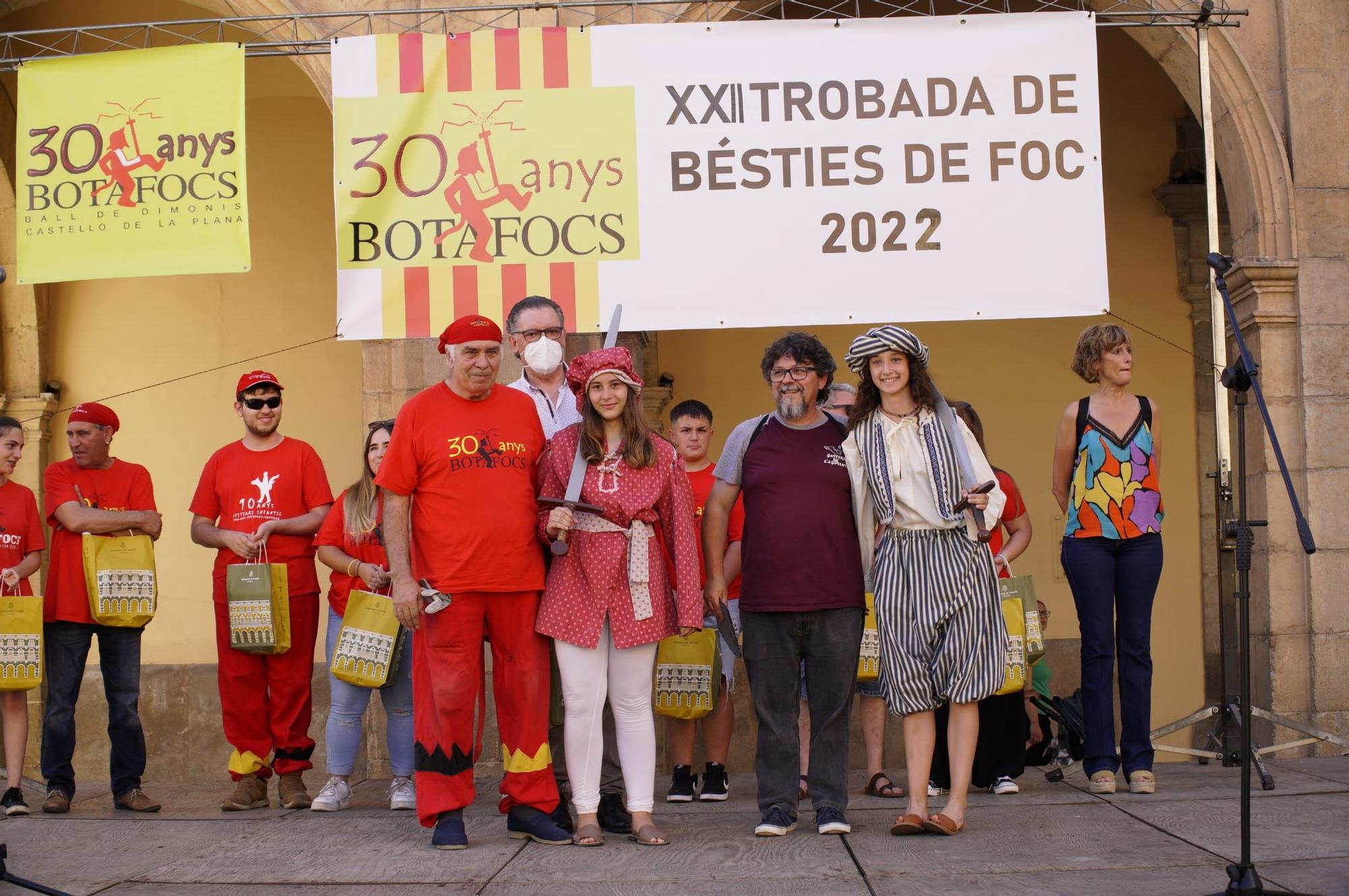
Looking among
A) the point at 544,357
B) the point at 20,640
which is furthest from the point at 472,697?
the point at 20,640

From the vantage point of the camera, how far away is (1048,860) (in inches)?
189

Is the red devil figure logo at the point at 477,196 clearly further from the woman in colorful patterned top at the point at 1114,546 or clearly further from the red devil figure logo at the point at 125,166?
the woman in colorful patterned top at the point at 1114,546

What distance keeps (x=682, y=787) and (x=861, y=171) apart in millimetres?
2909

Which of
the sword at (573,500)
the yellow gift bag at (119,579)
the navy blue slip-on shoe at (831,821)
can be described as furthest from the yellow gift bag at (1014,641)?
the yellow gift bag at (119,579)

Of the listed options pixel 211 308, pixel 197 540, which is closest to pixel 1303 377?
pixel 197 540

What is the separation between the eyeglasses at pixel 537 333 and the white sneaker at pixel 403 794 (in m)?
2.04

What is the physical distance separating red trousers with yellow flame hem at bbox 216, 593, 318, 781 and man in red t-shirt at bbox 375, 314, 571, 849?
1.33 meters

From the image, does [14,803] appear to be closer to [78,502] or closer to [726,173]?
[78,502]

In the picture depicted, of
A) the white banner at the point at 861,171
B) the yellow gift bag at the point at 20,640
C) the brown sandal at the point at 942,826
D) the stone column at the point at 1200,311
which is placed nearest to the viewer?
the brown sandal at the point at 942,826

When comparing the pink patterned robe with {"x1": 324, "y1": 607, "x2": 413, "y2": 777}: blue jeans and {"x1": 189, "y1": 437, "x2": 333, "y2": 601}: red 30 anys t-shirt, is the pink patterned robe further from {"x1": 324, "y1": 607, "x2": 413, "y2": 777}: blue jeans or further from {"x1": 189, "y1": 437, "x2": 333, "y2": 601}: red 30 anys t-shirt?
{"x1": 189, "y1": 437, "x2": 333, "y2": 601}: red 30 anys t-shirt

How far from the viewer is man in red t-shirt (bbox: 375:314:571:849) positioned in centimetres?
525

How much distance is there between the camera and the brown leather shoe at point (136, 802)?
6473 mm

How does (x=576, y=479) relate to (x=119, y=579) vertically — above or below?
above

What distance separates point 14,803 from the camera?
6414 millimetres
